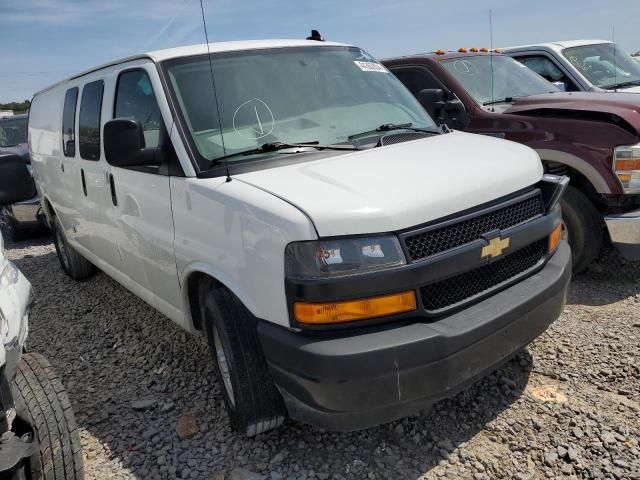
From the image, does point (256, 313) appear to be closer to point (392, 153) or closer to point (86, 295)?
point (392, 153)

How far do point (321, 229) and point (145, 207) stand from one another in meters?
1.57

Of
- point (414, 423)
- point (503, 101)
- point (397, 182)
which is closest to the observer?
point (397, 182)

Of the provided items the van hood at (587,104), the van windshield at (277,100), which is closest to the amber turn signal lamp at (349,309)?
the van windshield at (277,100)

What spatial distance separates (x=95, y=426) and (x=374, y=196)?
83.3 inches

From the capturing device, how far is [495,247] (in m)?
A: 2.59

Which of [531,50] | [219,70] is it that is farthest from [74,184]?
[531,50]

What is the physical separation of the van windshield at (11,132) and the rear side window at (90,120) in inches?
246

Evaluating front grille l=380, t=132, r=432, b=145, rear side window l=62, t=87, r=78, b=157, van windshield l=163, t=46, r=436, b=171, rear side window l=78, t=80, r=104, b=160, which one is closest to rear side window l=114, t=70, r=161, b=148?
van windshield l=163, t=46, r=436, b=171

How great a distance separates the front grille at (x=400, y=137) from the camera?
3.23 m

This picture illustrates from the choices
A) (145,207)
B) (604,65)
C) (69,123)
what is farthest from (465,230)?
(604,65)

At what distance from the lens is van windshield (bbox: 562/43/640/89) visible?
6977mm

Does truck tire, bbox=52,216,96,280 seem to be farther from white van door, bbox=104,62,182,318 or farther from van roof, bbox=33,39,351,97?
van roof, bbox=33,39,351,97

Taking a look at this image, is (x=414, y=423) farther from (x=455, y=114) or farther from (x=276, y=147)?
(x=455, y=114)

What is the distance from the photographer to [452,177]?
261 cm
